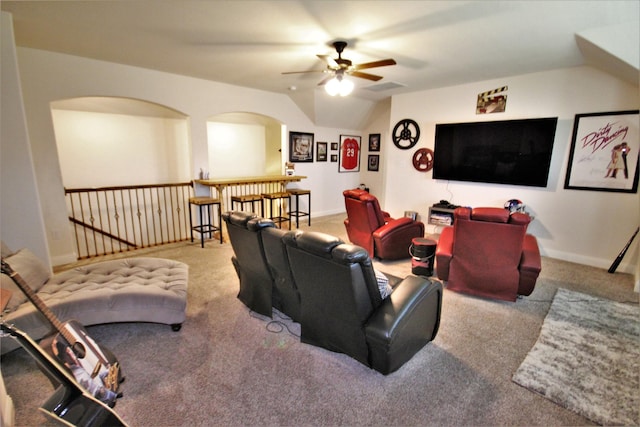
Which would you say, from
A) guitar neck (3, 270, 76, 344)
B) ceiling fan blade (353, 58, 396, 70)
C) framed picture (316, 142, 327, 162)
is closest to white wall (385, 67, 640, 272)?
framed picture (316, 142, 327, 162)

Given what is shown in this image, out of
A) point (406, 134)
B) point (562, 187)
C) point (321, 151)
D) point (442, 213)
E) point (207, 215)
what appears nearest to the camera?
point (562, 187)

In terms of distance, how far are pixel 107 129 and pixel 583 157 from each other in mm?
8254

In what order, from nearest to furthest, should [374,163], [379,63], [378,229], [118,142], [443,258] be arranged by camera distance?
[379,63]
[443,258]
[378,229]
[118,142]
[374,163]

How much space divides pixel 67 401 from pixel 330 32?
137 inches

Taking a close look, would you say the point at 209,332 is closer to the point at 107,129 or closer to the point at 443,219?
the point at 443,219

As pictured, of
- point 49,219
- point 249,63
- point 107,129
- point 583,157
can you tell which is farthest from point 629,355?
point 107,129

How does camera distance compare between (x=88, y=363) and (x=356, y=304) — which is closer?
(x=88, y=363)

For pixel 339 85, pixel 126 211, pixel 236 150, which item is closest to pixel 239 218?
pixel 339 85

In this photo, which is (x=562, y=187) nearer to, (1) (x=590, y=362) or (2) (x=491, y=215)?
(2) (x=491, y=215)

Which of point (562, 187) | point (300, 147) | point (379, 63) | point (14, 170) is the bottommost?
point (562, 187)

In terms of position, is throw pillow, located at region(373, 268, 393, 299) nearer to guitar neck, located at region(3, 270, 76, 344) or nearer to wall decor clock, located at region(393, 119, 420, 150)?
guitar neck, located at region(3, 270, 76, 344)

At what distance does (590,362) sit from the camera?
2178mm

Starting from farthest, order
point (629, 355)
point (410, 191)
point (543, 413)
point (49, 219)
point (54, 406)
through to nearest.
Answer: point (410, 191) < point (49, 219) < point (629, 355) < point (543, 413) < point (54, 406)

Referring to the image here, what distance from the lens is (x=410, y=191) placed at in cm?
593
